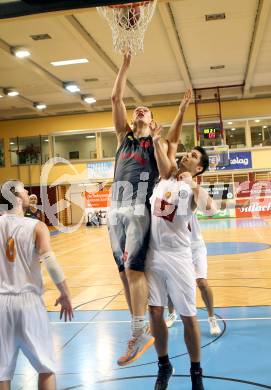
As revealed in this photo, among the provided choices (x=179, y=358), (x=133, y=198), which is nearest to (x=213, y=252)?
(x=179, y=358)

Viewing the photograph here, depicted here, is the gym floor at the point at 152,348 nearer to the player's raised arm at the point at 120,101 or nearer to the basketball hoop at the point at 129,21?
the player's raised arm at the point at 120,101

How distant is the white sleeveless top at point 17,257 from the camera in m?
3.04

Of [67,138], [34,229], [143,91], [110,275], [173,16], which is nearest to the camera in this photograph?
[34,229]

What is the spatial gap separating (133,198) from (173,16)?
10276 millimetres

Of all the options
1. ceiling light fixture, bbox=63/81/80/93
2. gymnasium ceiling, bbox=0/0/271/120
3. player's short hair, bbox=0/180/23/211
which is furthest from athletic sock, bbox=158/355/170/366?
ceiling light fixture, bbox=63/81/80/93

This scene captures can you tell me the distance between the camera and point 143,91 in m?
21.4

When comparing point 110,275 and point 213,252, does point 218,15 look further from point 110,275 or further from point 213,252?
point 110,275

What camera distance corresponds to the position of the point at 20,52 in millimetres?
14555

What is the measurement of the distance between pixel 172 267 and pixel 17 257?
125cm

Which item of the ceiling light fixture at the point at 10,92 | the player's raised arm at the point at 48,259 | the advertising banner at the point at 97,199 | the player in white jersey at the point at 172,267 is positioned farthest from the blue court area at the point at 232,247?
the advertising banner at the point at 97,199

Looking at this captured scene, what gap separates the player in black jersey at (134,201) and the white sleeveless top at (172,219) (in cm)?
7

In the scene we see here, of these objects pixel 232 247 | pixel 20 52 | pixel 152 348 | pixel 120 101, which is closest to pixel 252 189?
pixel 232 247

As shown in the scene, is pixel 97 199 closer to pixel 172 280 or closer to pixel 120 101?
pixel 120 101

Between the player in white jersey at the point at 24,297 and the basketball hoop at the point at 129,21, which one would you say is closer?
the player in white jersey at the point at 24,297
